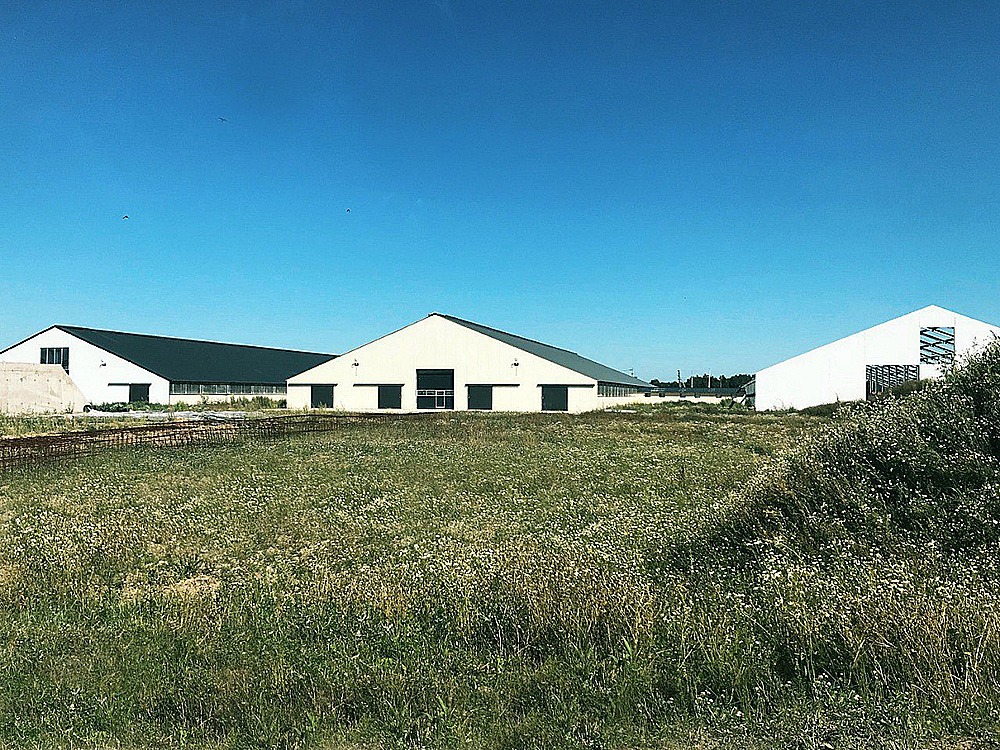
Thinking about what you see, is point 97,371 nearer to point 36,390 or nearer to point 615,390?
point 36,390

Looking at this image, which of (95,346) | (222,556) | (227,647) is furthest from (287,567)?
(95,346)

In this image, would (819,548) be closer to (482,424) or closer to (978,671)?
(978,671)

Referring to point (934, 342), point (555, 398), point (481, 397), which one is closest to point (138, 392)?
point (481, 397)

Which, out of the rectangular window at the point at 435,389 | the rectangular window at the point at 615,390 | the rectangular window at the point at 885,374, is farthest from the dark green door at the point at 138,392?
the rectangular window at the point at 885,374

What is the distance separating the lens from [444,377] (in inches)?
2231

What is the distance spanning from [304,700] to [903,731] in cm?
366

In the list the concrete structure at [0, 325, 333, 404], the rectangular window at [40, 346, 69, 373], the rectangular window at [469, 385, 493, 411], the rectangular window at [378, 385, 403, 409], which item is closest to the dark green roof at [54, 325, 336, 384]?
the concrete structure at [0, 325, 333, 404]

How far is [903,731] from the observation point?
4195 millimetres

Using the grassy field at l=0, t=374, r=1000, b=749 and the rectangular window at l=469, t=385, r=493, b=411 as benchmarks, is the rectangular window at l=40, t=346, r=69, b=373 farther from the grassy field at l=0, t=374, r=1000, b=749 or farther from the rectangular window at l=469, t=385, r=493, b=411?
the grassy field at l=0, t=374, r=1000, b=749

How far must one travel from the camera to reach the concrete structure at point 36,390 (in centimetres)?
4828

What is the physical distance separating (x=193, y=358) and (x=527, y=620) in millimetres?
65948

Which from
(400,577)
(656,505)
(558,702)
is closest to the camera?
(558,702)

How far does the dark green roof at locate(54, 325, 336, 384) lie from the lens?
60031 mm

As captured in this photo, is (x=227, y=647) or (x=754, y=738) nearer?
(x=754, y=738)
